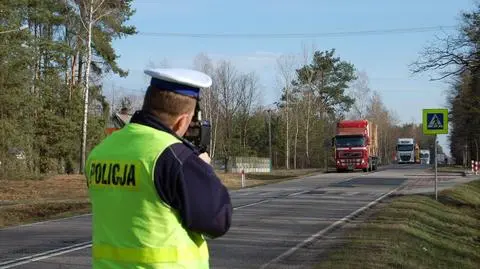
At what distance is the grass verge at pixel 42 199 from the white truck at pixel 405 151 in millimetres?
48336

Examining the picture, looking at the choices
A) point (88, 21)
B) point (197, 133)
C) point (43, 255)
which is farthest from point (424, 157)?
point (197, 133)

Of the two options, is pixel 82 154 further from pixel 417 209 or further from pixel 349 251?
pixel 349 251

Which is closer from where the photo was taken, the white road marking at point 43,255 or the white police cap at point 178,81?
the white police cap at point 178,81

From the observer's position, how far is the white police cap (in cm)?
263

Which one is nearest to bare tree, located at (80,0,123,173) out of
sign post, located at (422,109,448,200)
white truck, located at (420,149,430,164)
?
sign post, located at (422,109,448,200)

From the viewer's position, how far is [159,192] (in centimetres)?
250

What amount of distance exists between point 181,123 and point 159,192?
1.20 feet

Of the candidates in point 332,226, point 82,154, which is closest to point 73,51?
point 82,154

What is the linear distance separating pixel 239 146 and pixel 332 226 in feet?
209

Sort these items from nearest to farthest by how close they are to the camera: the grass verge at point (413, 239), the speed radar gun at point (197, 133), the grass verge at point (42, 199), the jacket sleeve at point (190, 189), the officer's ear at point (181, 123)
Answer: the jacket sleeve at point (190, 189)
the officer's ear at point (181, 123)
the speed radar gun at point (197, 133)
the grass verge at point (413, 239)
the grass verge at point (42, 199)

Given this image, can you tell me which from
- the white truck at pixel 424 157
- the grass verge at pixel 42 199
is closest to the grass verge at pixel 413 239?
the grass verge at pixel 42 199

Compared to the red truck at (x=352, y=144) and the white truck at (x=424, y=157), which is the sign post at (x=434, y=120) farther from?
the white truck at (x=424, y=157)

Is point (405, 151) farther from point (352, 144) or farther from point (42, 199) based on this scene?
point (42, 199)

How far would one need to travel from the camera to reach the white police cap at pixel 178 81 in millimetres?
2629
